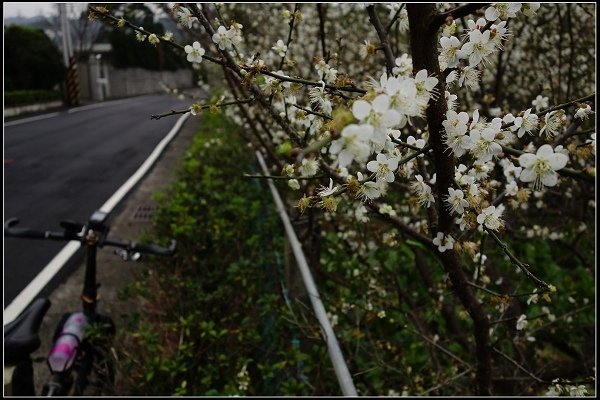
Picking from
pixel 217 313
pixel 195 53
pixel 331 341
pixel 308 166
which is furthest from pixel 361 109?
pixel 217 313

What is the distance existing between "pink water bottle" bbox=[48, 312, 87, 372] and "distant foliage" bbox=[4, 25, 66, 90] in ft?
87.0

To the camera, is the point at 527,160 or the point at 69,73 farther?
the point at 69,73

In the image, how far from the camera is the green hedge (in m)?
22.3

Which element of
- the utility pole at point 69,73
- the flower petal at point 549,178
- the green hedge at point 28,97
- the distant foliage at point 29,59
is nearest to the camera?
the flower petal at point 549,178

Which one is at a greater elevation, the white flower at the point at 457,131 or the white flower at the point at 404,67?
the white flower at the point at 404,67

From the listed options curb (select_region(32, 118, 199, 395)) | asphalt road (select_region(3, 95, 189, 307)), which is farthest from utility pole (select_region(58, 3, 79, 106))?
curb (select_region(32, 118, 199, 395))

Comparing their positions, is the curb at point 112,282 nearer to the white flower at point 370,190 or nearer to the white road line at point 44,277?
the white road line at point 44,277

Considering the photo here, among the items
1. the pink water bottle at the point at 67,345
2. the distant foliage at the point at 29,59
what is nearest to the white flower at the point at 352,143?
the pink water bottle at the point at 67,345

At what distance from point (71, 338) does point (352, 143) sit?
8.77 feet

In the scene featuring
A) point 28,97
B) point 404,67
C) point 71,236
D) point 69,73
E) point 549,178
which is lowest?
point 71,236

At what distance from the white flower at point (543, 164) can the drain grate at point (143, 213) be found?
621 cm

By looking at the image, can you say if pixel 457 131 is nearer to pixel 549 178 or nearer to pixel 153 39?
pixel 549 178

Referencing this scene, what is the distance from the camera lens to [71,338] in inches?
118

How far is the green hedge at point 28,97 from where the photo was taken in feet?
73.3
